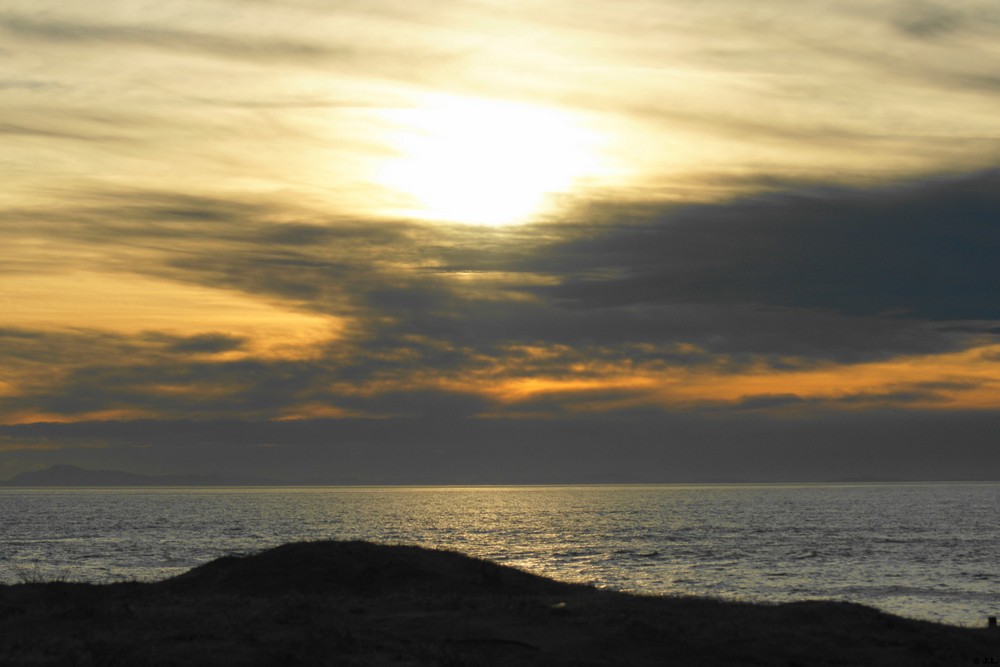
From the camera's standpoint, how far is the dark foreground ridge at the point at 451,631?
29.5m

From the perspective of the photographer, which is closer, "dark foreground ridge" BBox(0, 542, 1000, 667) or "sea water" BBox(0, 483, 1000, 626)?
"dark foreground ridge" BBox(0, 542, 1000, 667)

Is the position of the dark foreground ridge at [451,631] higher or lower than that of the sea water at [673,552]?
higher

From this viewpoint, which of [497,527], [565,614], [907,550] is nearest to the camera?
[565,614]

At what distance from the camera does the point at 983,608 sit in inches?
2362

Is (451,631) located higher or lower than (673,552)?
higher

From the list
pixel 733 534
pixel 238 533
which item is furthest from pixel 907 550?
pixel 238 533

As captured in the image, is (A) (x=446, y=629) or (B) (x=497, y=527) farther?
(B) (x=497, y=527)

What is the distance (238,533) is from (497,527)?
4222 cm

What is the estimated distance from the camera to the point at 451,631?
1362 inches

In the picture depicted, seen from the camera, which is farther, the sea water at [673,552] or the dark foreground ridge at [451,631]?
the sea water at [673,552]

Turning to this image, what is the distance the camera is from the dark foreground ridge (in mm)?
29516

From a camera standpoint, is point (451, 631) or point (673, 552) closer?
point (451, 631)

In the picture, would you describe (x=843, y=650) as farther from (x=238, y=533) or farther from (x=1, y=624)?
(x=238, y=533)

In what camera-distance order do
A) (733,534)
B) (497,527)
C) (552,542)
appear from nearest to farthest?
1. (552,542)
2. (733,534)
3. (497,527)
